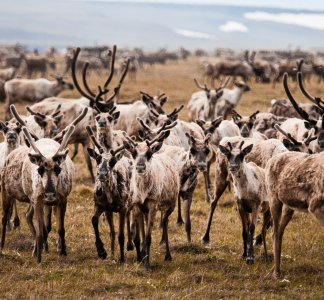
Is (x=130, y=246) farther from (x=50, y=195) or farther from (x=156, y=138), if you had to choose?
(x=50, y=195)

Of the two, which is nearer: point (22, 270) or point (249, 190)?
point (22, 270)

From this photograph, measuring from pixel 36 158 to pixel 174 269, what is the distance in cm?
244

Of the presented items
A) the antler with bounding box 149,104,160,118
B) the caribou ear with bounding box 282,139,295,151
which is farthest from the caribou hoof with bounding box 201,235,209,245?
the antler with bounding box 149,104,160,118

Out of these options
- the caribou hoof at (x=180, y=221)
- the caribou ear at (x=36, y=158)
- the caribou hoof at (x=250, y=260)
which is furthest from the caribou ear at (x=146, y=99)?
the caribou ear at (x=36, y=158)

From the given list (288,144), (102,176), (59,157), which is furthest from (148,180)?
(288,144)

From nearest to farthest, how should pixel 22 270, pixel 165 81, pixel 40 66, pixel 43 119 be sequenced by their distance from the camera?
pixel 22 270 < pixel 43 119 < pixel 165 81 < pixel 40 66

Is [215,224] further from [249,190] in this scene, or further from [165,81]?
[165,81]

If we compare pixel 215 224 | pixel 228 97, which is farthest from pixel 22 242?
pixel 228 97

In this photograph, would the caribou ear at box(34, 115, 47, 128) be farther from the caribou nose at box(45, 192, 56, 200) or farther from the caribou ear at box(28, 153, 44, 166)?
the caribou nose at box(45, 192, 56, 200)

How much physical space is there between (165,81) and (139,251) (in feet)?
101

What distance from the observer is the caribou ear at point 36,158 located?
895 centimetres

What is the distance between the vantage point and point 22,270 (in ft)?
29.6

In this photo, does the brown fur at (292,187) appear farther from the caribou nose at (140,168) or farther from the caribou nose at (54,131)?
the caribou nose at (54,131)

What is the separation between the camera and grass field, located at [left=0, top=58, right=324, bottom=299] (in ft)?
27.8
